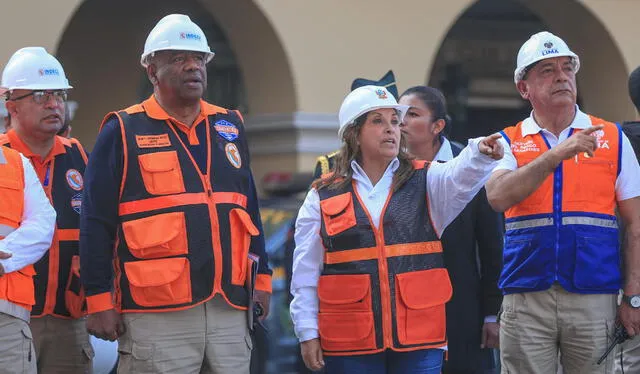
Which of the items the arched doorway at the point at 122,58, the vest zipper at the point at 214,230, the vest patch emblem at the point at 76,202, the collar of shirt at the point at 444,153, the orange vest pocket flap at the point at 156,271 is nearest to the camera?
the orange vest pocket flap at the point at 156,271

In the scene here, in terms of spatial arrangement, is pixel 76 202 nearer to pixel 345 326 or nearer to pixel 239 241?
pixel 239 241

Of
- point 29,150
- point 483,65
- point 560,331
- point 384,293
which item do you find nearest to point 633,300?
point 560,331

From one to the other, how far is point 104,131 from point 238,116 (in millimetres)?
680

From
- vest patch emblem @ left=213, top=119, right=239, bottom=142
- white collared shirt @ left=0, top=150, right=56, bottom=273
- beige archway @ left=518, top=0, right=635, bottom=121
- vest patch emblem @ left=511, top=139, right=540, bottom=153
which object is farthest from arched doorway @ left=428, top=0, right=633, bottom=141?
white collared shirt @ left=0, top=150, right=56, bottom=273

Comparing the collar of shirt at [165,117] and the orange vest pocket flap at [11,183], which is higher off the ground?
the collar of shirt at [165,117]

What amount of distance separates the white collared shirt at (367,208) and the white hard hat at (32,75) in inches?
57.5

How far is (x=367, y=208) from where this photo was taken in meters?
5.28

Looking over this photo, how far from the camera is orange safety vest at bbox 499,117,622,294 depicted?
533 centimetres

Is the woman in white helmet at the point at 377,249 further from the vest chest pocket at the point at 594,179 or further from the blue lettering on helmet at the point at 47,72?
Answer: the blue lettering on helmet at the point at 47,72

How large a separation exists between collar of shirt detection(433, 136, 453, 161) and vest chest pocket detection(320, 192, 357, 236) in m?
1.17

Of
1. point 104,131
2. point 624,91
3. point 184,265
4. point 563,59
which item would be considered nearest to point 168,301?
point 184,265

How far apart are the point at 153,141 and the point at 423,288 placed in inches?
52.3

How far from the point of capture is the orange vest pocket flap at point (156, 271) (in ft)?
16.6

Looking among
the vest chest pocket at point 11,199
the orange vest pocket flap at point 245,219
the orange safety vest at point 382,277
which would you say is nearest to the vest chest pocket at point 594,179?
the orange safety vest at point 382,277
